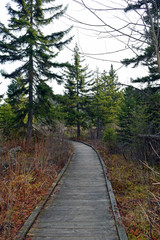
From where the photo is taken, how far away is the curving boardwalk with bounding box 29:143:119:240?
3.62 m

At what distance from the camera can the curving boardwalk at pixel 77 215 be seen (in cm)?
362

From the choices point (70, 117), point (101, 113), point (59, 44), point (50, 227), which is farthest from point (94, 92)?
point (50, 227)

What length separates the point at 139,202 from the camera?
15.8 ft

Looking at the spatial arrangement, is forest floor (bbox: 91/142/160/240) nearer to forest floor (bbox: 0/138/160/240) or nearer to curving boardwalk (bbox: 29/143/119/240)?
forest floor (bbox: 0/138/160/240)

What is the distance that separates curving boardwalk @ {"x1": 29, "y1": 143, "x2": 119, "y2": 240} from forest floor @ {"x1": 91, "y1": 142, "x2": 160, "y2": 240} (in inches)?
16.2

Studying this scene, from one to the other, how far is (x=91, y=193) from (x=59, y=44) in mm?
11573

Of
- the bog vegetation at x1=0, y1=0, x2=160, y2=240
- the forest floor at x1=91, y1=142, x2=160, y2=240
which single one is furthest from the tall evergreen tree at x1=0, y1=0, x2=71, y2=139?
the forest floor at x1=91, y1=142, x2=160, y2=240

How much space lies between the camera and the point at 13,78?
526 inches

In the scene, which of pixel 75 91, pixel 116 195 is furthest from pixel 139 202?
pixel 75 91

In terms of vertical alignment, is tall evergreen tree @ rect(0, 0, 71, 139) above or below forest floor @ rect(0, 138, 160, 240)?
above

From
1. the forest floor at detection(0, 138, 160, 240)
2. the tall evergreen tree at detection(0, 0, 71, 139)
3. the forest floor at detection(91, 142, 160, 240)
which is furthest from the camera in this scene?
the tall evergreen tree at detection(0, 0, 71, 139)

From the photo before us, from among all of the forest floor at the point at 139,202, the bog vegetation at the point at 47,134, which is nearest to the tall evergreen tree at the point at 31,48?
the bog vegetation at the point at 47,134

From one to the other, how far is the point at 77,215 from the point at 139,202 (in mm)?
1680

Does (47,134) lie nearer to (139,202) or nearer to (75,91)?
(139,202)
